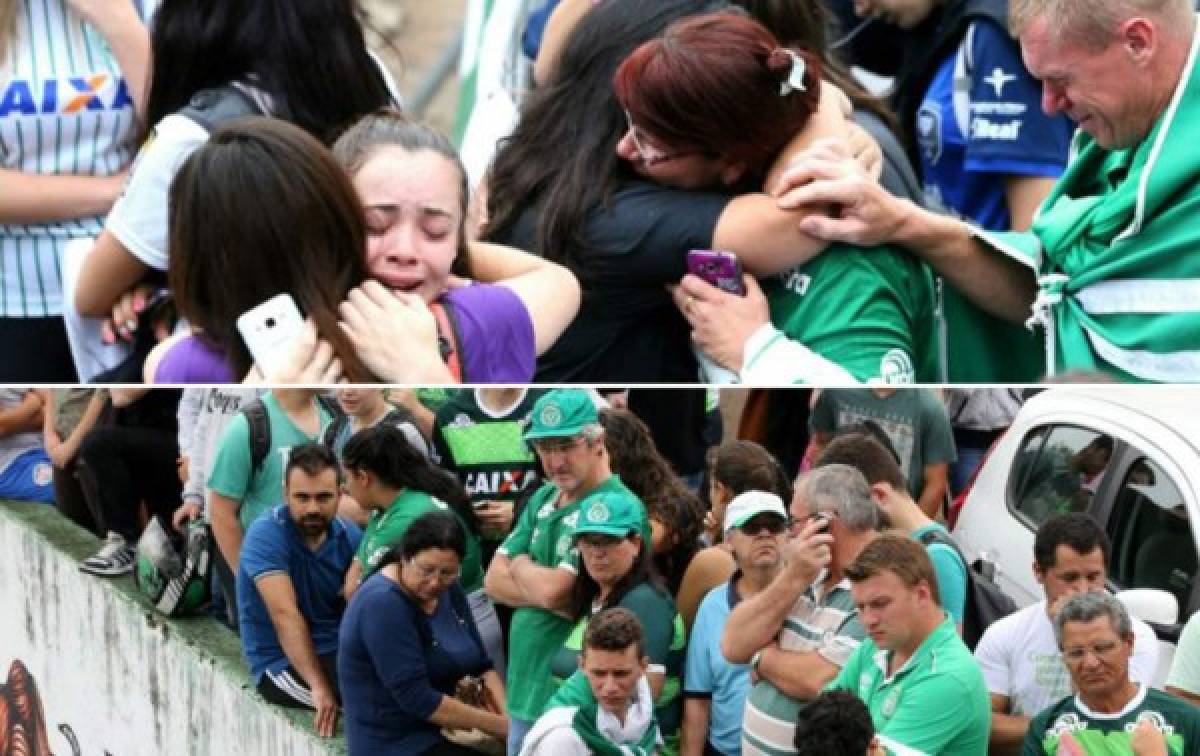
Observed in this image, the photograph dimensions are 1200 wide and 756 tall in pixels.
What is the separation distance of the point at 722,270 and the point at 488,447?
106 centimetres

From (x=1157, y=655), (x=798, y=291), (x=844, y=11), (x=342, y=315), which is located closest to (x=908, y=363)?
(x=798, y=291)

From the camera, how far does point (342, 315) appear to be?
3.06m

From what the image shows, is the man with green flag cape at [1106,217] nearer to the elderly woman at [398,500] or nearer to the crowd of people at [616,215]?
the crowd of people at [616,215]

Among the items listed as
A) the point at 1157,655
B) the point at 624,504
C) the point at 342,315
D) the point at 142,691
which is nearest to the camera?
the point at 1157,655

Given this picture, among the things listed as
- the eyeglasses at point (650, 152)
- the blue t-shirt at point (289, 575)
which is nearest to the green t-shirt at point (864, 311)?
the eyeglasses at point (650, 152)

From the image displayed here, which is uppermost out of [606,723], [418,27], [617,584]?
[617,584]

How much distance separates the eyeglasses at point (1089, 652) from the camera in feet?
7.74

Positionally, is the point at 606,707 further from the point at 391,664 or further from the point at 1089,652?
the point at 1089,652

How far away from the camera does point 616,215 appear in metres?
3.63

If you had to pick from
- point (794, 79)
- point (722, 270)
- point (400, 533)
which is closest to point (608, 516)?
point (400, 533)

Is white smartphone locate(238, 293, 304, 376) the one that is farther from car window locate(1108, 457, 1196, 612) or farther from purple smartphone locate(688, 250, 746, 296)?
car window locate(1108, 457, 1196, 612)

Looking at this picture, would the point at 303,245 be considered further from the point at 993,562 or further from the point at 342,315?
the point at 993,562

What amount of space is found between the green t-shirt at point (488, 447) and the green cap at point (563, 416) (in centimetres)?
1

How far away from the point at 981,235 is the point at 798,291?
31cm
